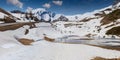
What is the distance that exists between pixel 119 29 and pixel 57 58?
69658mm

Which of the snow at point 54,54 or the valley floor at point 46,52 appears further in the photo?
the valley floor at point 46,52

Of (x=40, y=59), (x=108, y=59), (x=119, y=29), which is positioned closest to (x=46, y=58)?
(x=40, y=59)

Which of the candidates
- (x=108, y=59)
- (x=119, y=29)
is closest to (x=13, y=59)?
(x=108, y=59)

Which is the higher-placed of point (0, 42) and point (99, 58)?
point (0, 42)

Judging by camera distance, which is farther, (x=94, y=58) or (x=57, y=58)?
(x=94, y=58)

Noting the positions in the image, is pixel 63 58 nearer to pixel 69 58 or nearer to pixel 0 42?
pixel 69 58

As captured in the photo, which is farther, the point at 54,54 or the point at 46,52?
the point at 46,52

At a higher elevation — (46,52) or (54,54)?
(46,52)

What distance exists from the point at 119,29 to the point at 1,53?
72288 millimetres

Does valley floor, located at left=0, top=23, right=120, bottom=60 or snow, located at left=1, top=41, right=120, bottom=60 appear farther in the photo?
valley floor, located at left=0, top=23, right=120, bottom=60

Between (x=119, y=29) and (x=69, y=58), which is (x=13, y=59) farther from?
(x=119, y=29)

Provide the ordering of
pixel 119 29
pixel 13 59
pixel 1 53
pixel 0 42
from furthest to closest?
pixel 119 29 < pixel 0 42 < pixel 1 53 < pixel 13 59

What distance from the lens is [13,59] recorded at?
2722 centimetres

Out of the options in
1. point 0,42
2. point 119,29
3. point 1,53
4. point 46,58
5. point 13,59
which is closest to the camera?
point 13,59
